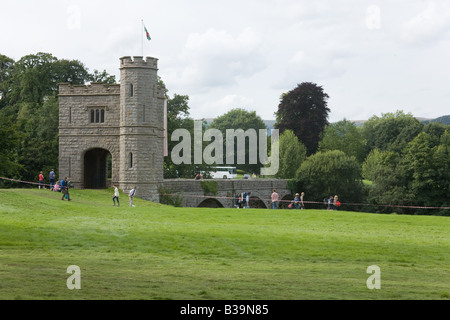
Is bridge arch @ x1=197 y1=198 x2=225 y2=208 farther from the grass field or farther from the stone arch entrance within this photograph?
the grass field

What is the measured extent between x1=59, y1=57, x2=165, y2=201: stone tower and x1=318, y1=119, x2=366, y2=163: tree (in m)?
40.4

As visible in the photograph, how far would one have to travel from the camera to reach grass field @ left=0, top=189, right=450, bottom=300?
11562mm

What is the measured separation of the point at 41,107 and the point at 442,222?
42.1 meters

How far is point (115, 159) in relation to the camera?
46875 mm

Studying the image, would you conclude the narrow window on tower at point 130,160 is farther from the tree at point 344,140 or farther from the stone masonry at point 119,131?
the tree at point 344,140

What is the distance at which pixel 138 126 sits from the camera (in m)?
45.8

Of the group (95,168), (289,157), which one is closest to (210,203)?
(95,168)

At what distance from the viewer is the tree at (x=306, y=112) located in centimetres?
8494

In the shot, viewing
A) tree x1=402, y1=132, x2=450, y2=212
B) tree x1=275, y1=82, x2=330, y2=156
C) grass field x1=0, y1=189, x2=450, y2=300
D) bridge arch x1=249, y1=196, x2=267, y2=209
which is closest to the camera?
grass field x1=0, y1=189, x2=450, y2=300

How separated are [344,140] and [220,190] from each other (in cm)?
4704

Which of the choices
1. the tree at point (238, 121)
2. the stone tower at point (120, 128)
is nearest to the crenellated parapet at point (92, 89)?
the stone tower at point (120, 128)

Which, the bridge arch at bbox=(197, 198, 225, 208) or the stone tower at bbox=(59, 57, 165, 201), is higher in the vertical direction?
the stone tower at bbox=(59, 57, 165, 201)

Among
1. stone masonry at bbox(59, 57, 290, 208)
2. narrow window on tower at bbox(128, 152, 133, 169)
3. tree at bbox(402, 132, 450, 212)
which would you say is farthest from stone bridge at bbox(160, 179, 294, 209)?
tree at bbox(402, 132, 450, 212)
